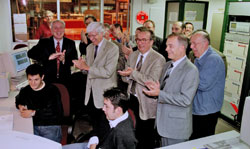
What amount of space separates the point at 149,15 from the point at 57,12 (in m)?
2.43

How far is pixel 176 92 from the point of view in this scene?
6.88ft

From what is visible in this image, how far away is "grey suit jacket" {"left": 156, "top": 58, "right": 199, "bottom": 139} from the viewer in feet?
6.64

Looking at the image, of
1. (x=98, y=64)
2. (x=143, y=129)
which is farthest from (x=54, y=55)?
(x=143, y=129)

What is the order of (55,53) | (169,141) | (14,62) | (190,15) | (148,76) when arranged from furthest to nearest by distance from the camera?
(190,15), (14,62), (55,53), (148,76), (169,141)

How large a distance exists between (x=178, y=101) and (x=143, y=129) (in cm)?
102

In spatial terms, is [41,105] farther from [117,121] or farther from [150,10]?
[150,10]

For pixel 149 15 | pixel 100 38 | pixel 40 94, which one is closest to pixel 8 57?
pixel 40 94

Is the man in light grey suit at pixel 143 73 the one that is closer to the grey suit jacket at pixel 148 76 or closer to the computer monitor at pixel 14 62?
the grey suit jacket at pixel 148 76

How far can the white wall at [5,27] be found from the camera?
579 cm

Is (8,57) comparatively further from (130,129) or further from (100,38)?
(130,129)

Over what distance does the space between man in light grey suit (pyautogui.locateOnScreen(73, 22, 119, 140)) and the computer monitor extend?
104cm

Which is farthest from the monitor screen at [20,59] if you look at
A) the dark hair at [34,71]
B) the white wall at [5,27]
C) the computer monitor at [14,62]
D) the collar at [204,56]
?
the white wall at [5,27]

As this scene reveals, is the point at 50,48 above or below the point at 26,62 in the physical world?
above

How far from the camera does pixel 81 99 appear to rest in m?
4.05
